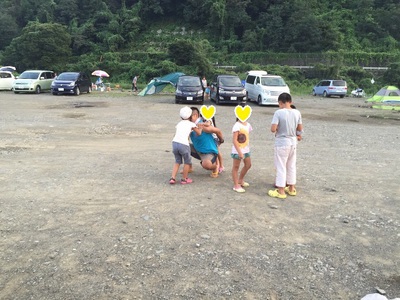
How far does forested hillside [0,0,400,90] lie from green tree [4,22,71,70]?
0.12m

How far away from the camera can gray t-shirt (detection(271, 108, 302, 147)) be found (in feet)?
16.7

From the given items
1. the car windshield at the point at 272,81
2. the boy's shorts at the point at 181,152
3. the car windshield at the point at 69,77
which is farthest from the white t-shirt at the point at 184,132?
the car windshield at the point at 69,77

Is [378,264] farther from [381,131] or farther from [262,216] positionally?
[381,131]

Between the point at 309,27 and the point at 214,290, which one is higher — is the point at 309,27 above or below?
above

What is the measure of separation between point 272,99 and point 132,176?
524 inches

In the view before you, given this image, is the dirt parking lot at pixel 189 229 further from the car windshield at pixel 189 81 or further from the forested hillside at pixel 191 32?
the forested hillside at pixel 191 32

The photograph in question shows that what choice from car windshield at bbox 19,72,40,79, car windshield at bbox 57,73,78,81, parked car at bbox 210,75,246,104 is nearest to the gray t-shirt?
parked car at bbox 210,75,246,104

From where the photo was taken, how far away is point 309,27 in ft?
169

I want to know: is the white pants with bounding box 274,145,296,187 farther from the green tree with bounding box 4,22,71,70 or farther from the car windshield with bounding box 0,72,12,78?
the green tree with bounding box 4,22,71,70

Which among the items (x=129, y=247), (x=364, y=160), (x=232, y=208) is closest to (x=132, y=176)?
(x=232, y=208)

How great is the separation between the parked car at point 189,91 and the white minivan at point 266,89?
3156 millimetres

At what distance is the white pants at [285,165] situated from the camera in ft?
16.9

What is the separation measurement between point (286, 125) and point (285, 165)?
1.94ft

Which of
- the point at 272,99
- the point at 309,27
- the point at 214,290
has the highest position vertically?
the point at 309,27
